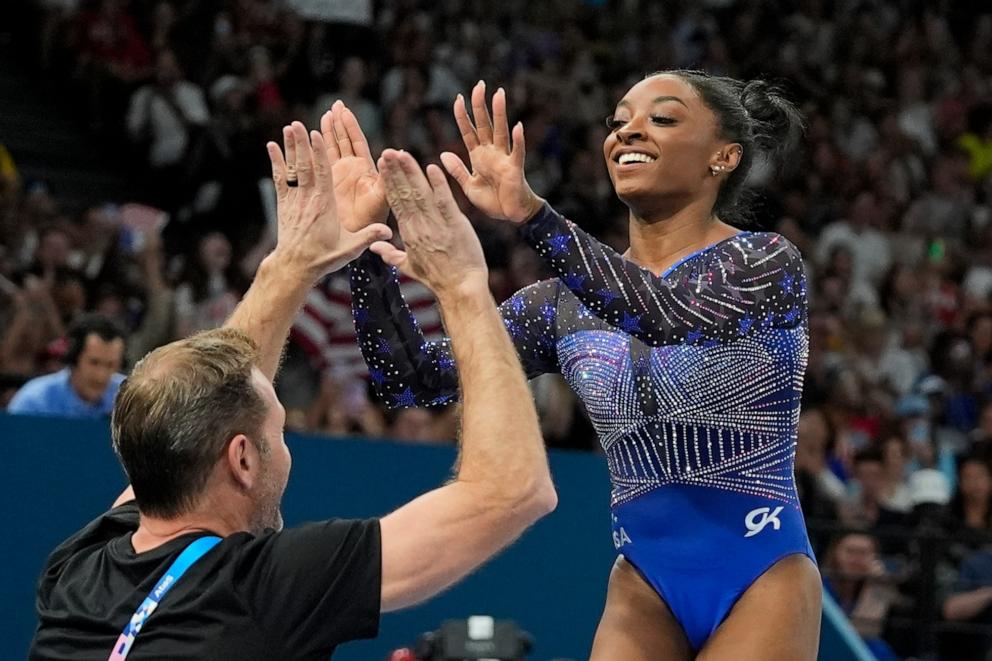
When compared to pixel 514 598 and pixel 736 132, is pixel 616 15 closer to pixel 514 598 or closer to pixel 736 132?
pixel 514 598

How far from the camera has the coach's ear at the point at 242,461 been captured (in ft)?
8.86

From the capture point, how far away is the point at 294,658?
8.61ft

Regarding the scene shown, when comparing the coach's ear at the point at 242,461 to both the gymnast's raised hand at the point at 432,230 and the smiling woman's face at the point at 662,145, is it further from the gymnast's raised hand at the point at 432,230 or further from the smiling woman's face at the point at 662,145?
the smiling woman's face at the point at 662,145

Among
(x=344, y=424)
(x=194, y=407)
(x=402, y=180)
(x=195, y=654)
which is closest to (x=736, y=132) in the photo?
(x=402, y=180)

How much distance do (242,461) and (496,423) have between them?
43 cm

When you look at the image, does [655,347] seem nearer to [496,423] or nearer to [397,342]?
[397,342]

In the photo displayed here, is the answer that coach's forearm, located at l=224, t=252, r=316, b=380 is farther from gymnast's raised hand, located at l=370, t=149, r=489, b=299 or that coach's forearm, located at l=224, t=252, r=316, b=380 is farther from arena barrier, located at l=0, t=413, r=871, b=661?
arena barrier, located at l=0, t=413, r=871, b=661

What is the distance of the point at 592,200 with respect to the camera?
441 inches

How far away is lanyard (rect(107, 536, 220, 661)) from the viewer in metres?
2.58

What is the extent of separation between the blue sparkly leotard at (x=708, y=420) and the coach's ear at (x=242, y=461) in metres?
0.91

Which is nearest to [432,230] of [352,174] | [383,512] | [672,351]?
[352,174]

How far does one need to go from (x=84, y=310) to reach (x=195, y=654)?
221 inches

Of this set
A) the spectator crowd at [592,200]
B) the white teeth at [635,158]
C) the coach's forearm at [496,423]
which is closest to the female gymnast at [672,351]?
the white teeth at [635,158]

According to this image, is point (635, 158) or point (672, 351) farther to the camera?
point (635, 158)
